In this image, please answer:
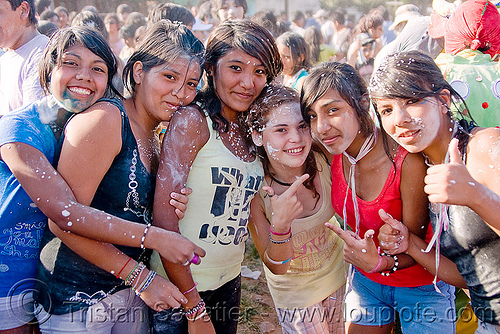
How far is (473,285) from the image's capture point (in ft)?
6.23

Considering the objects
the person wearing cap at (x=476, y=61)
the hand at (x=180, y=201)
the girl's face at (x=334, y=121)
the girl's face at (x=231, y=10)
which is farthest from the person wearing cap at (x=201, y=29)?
the hand at (x=180, y=201)

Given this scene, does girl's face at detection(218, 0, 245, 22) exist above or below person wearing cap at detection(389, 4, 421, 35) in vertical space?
above

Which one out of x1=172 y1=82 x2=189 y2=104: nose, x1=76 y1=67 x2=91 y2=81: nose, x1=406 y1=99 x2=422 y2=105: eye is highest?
x1=76 y1=67 x2=91 y2=81: nose

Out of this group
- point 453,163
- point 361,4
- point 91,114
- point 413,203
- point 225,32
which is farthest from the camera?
point 361,4

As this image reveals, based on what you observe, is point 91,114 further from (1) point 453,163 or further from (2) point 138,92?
(1) point 453,163

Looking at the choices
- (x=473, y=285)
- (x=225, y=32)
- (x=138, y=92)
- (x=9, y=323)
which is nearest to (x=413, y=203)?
(x=473, y=285)

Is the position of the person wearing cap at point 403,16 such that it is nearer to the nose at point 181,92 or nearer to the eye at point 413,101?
the eye at point 413,101

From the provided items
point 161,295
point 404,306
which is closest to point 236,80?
point 161,295

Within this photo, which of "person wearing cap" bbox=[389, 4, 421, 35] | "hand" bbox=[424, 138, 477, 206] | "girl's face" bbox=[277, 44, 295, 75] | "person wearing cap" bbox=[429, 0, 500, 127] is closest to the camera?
"hand" bbox=[424, 138, 477, 206]

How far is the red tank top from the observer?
2.04m

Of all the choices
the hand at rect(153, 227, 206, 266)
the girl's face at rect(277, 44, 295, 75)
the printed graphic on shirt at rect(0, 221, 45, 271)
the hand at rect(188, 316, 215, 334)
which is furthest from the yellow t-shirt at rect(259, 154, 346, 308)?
the girl's face at rect(277, 44, 295, 75)

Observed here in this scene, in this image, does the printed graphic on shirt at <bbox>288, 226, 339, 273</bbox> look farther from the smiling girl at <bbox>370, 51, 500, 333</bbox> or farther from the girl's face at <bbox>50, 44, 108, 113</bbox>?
the girl's face at <bbox>50, 44, 108, 113</bbox>

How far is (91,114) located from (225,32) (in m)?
0.89

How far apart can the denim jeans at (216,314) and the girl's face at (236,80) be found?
94 centimetres
